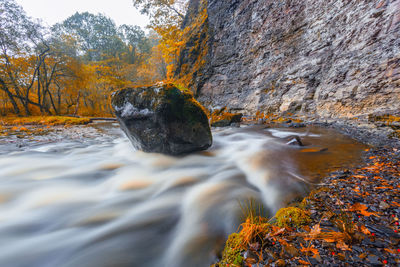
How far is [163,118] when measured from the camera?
3.45 meters

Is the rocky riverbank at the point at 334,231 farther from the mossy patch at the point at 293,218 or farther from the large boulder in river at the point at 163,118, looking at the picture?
the large boulder in river at the point at 163,118

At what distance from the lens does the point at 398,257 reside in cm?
87

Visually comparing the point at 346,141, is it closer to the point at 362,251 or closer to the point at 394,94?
the point at 394,94

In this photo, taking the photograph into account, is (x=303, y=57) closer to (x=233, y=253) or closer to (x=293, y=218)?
(x=293, y=218)

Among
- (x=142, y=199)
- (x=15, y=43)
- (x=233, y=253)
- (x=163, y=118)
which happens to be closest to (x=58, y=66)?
(x=15, y=43)

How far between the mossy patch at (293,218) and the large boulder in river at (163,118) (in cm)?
260

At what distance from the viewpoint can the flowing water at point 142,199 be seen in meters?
1.40

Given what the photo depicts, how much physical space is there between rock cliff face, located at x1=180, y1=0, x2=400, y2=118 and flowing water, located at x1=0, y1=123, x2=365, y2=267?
2.40 meters

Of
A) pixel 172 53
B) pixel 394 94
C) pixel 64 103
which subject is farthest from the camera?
pixel 64 103

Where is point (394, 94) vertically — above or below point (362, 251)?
above

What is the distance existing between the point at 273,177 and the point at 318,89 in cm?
575

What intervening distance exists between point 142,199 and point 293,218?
191cm

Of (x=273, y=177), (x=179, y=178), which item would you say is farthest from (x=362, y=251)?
(x=179, y=178)

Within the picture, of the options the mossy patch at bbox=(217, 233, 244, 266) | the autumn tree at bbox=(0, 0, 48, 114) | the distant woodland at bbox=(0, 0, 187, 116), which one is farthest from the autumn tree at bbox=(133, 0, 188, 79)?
the mossy patch at bbox=(217, 233, 244, 266)
